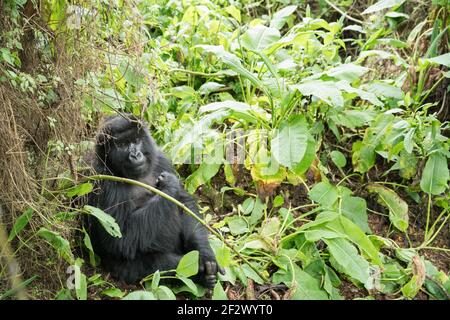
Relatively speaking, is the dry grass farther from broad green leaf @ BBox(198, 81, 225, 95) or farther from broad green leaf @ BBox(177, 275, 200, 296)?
broad green leaf @ BBox(198, 81, 225, 95)

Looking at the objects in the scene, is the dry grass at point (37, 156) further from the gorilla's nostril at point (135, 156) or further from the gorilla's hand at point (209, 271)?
the gorilla's hand at point (209, 271)

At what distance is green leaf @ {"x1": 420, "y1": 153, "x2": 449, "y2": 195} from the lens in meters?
4.73

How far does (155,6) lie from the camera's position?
545 cm

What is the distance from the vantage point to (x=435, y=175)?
475cm

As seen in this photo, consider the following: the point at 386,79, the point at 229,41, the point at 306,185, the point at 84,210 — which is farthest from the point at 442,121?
the point at 84,210

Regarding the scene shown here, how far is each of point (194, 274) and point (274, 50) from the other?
1.86 metres

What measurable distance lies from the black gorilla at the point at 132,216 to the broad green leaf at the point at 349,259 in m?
0.78

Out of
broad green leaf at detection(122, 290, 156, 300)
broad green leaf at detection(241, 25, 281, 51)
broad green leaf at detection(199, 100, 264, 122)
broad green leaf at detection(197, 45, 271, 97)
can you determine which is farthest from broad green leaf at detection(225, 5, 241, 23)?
broad green leaf at detection(122, 290, 156, 300)

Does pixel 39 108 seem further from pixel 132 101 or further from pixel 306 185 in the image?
pixel 306 185

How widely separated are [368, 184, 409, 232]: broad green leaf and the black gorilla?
1.41 m

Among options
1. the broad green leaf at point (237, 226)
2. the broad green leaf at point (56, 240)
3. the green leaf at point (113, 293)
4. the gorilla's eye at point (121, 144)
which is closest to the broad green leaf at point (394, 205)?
the broad green leaf at point (237, 226)

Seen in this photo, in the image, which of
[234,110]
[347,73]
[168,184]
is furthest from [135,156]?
[347,73]

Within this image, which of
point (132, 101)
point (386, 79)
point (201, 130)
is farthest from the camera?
point (386, 79)

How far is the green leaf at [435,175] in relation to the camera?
4.73m
